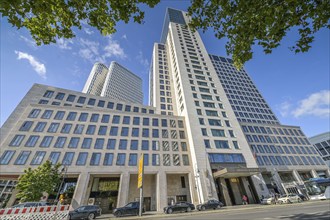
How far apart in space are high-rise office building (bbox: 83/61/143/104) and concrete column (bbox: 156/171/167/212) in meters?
85.0

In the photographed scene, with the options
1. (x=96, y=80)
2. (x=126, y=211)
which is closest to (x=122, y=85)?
(x=96, y=80)

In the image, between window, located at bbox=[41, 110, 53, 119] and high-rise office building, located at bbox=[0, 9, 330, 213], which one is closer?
high-rise office building, located at bbox=[0, 9, 330, 213]

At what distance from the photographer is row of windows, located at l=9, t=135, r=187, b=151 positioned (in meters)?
30.2

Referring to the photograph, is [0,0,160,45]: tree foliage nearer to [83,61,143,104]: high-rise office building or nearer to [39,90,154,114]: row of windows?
[39,90,154,114]: row of windows

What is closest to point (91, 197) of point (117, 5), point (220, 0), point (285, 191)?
point (117, 5)

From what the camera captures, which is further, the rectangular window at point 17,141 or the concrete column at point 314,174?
the concrete column at point 314,174

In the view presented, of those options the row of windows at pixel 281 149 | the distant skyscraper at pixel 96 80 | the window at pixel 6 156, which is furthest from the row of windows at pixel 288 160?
the distant skyscraper at pixel 96 80

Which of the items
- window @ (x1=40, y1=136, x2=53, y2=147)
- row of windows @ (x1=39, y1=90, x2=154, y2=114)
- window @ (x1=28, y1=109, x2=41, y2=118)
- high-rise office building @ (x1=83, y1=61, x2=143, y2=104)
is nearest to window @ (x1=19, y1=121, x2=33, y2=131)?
window @ (x1=28, y1=109, x2=41, y2=118)

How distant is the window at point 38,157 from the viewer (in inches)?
1105

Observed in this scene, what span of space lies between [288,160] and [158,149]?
38.1 meters

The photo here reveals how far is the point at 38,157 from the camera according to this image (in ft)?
94.0

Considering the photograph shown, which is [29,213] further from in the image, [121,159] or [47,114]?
[47,114]

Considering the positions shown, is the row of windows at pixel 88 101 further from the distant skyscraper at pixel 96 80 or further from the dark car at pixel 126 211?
the distant skyscraper at pixel 96 80

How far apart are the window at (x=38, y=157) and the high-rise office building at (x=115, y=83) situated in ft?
256
